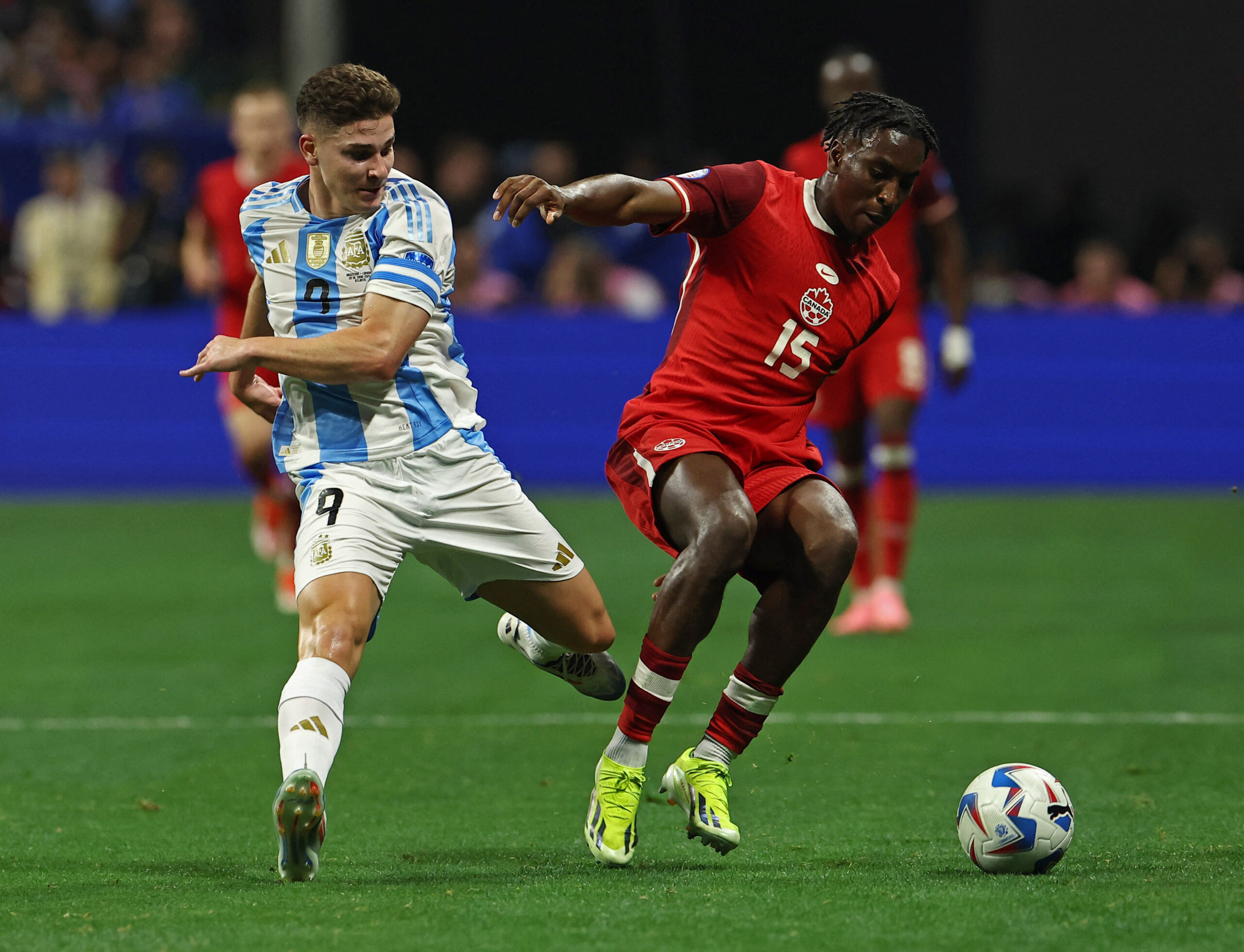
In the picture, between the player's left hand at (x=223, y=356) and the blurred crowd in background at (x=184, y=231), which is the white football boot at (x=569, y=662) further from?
the blurred crowd in background at (x=184, y=231)

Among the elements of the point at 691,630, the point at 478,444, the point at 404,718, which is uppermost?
the point at 478,444

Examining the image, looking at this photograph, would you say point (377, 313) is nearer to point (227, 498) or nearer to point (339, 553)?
point (339, 553)

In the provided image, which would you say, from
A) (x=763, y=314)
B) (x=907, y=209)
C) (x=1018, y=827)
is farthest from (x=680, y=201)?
(x=907, y=209)

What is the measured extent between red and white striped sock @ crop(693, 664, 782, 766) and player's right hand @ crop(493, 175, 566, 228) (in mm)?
1346

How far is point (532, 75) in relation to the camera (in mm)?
20000

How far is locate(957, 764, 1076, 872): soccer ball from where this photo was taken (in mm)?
4398

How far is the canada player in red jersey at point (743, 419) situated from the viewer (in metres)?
4.73

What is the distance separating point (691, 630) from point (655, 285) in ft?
38.0

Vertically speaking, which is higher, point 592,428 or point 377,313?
point 377,313

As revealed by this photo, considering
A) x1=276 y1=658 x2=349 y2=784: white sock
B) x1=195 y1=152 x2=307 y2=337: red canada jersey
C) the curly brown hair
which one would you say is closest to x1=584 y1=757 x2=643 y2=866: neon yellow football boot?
x1=276 y1=658 x2=349 y2=784: white sock

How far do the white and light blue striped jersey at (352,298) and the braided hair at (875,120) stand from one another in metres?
1.14

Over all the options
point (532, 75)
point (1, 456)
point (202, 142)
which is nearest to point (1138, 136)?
point (532, 75)

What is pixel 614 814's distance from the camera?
461cm

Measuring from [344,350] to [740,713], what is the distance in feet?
4.80
